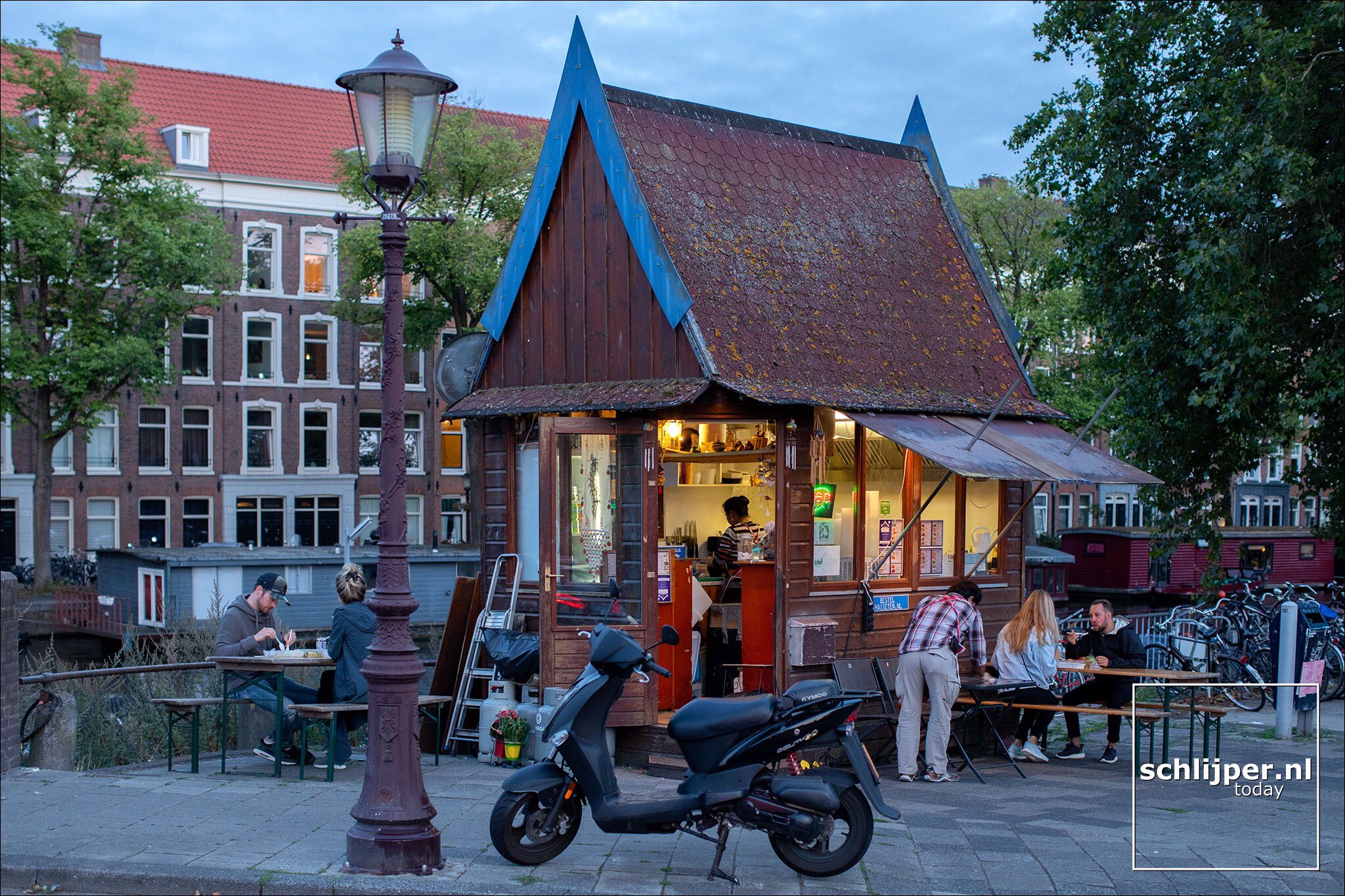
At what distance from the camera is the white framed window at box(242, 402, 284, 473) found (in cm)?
4341

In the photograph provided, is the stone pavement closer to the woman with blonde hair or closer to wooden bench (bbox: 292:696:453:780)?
wooden bench (bbox: 292:696:453:780)

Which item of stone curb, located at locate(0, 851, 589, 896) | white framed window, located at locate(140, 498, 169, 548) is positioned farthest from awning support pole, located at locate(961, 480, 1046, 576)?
white framed window, located at locate(140, 498, 169, 548)

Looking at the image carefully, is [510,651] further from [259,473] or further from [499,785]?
[259,473]

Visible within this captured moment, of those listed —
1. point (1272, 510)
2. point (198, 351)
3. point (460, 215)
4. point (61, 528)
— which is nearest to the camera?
point (460, 215)

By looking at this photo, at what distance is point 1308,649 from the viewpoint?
1752 cm

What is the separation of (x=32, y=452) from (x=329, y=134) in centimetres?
1391

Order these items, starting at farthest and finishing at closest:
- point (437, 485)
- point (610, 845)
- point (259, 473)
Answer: point (437, 485) → point (259, 473) → point (610, 845)

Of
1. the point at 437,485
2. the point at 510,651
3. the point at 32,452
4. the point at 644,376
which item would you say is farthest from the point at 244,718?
the point at 437,485

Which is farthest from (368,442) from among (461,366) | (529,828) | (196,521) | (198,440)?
(529,828)

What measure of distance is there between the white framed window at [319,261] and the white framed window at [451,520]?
8.14 metres

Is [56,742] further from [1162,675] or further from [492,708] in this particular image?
[1162,675]

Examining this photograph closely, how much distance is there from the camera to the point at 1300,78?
13117 mm

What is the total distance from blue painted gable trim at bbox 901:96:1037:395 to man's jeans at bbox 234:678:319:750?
7353mm

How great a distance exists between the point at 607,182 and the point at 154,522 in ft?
112
